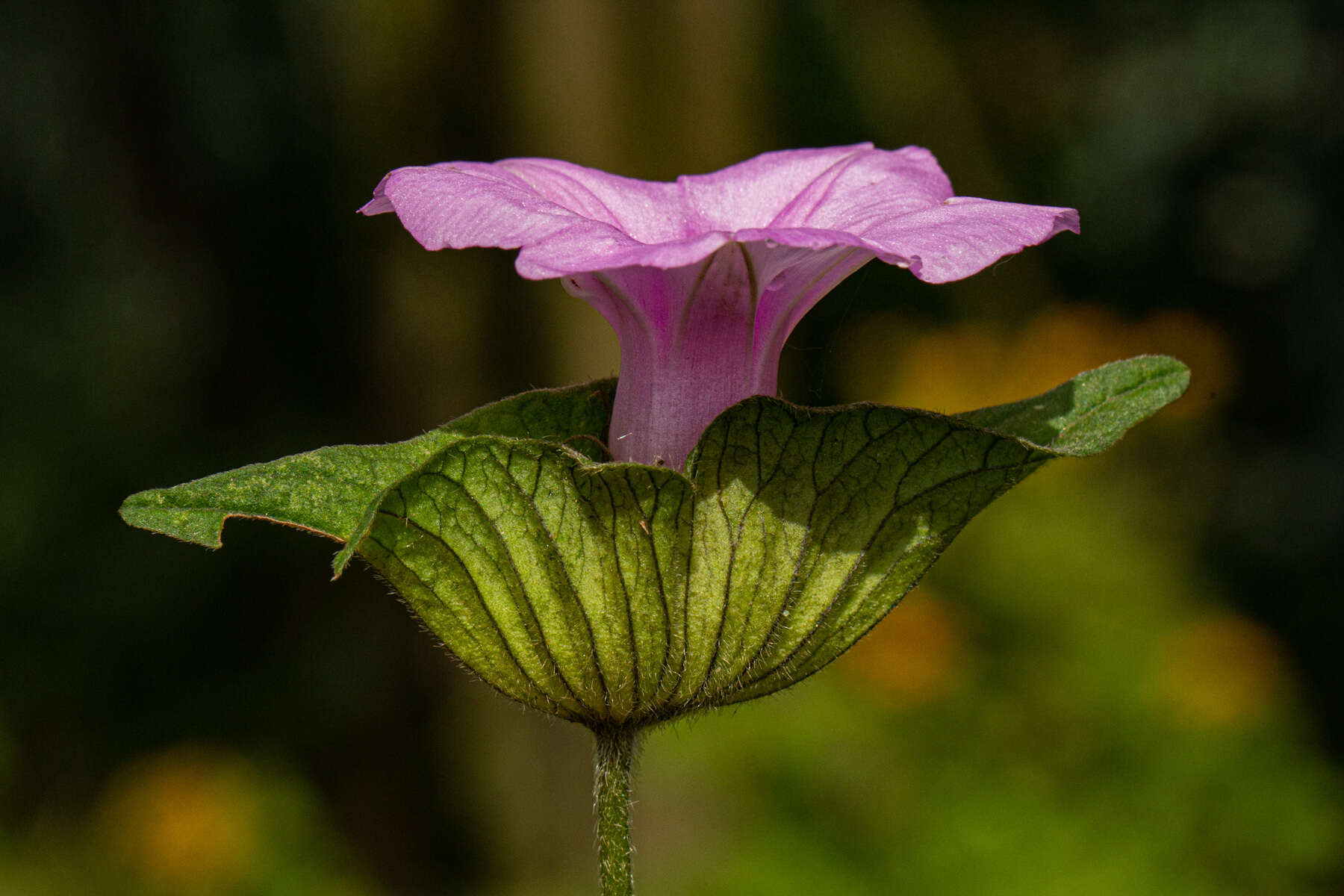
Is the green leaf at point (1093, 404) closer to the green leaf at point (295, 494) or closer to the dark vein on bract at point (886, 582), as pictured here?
the dark vein on bract at point (886, 582)

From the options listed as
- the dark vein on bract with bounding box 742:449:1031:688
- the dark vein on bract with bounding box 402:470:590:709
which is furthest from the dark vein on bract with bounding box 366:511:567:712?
the dark vein on bract with bounding box 742:449:1031:688

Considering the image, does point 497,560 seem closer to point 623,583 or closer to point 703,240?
point 623,583

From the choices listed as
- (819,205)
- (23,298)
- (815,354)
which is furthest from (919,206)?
(23,298)

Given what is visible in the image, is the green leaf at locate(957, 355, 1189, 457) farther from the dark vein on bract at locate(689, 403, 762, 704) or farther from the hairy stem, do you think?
the hairy stem

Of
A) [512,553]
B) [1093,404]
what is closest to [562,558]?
[512,553]

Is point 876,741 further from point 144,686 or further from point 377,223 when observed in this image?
point 144,686

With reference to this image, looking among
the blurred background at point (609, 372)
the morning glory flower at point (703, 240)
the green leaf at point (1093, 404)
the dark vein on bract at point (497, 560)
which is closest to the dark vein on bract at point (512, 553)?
the dark vein on bract at point (497, 560)
